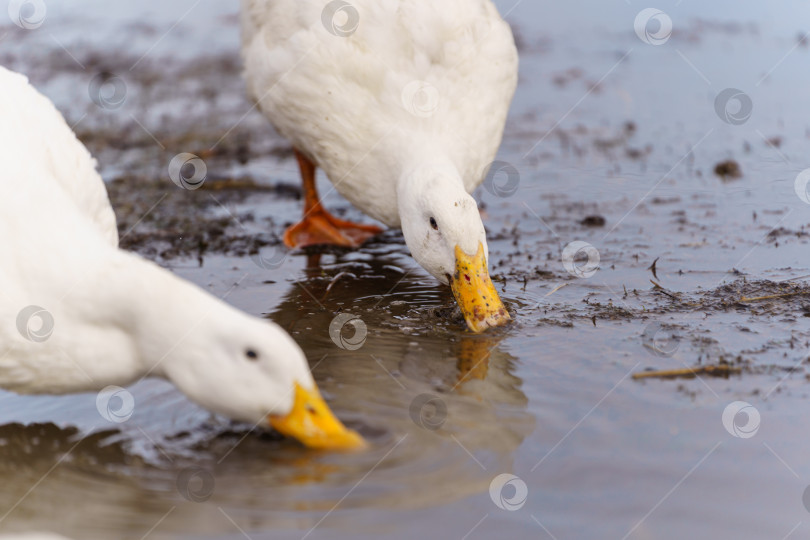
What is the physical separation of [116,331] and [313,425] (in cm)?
82

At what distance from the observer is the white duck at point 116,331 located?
10.9ft

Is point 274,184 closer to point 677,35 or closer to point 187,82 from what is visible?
point 187,82

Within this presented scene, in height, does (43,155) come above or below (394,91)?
below

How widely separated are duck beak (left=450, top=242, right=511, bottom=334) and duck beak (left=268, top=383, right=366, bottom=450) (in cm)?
137

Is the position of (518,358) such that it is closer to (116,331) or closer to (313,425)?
(313,425)

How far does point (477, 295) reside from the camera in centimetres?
474

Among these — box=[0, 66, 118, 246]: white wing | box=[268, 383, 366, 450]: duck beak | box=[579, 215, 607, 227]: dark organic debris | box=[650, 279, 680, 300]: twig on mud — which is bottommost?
box=[579, 215, 607, 227]: dark organic debris

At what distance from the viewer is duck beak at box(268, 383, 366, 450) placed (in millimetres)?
3391

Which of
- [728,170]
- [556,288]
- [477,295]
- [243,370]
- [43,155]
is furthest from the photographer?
[728,170]

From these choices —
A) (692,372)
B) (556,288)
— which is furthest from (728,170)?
(692,372)

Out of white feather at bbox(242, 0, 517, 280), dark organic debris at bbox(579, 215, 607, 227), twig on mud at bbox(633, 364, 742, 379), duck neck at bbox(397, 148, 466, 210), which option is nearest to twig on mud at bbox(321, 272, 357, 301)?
white feather at bbox(242, 0, 517, 280)

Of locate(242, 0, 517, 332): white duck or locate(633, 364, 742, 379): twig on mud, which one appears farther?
locate(242, 0, 517, 332): white duck

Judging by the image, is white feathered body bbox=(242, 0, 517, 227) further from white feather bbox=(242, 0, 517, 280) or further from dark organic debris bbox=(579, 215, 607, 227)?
dark organic debris bbox=(579, 215, 607, 227)

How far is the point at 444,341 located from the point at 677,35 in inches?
359
